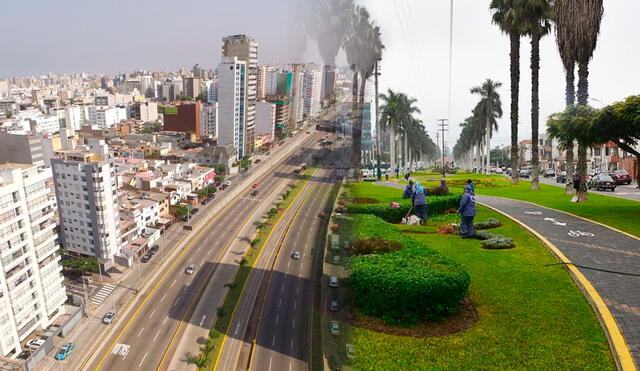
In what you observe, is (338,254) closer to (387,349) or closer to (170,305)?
(387,349)

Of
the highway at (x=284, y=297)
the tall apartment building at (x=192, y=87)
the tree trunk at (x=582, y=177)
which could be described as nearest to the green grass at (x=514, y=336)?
the highway at (x=284, y=297)

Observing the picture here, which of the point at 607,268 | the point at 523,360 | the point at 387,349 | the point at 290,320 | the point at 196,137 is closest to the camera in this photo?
the point at 523,360

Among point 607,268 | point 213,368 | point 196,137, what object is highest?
point 196,137

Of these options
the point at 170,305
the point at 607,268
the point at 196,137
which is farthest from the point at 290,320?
the point at 196,137

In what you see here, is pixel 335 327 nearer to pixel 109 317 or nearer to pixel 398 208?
pixel 398 208

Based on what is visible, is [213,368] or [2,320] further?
[2,320]

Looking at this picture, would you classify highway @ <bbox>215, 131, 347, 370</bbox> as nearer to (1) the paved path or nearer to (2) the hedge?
(2) the hedge

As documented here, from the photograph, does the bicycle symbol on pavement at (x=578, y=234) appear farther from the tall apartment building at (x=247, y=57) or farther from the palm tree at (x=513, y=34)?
the tall apartment building at (x=247, y=57)
